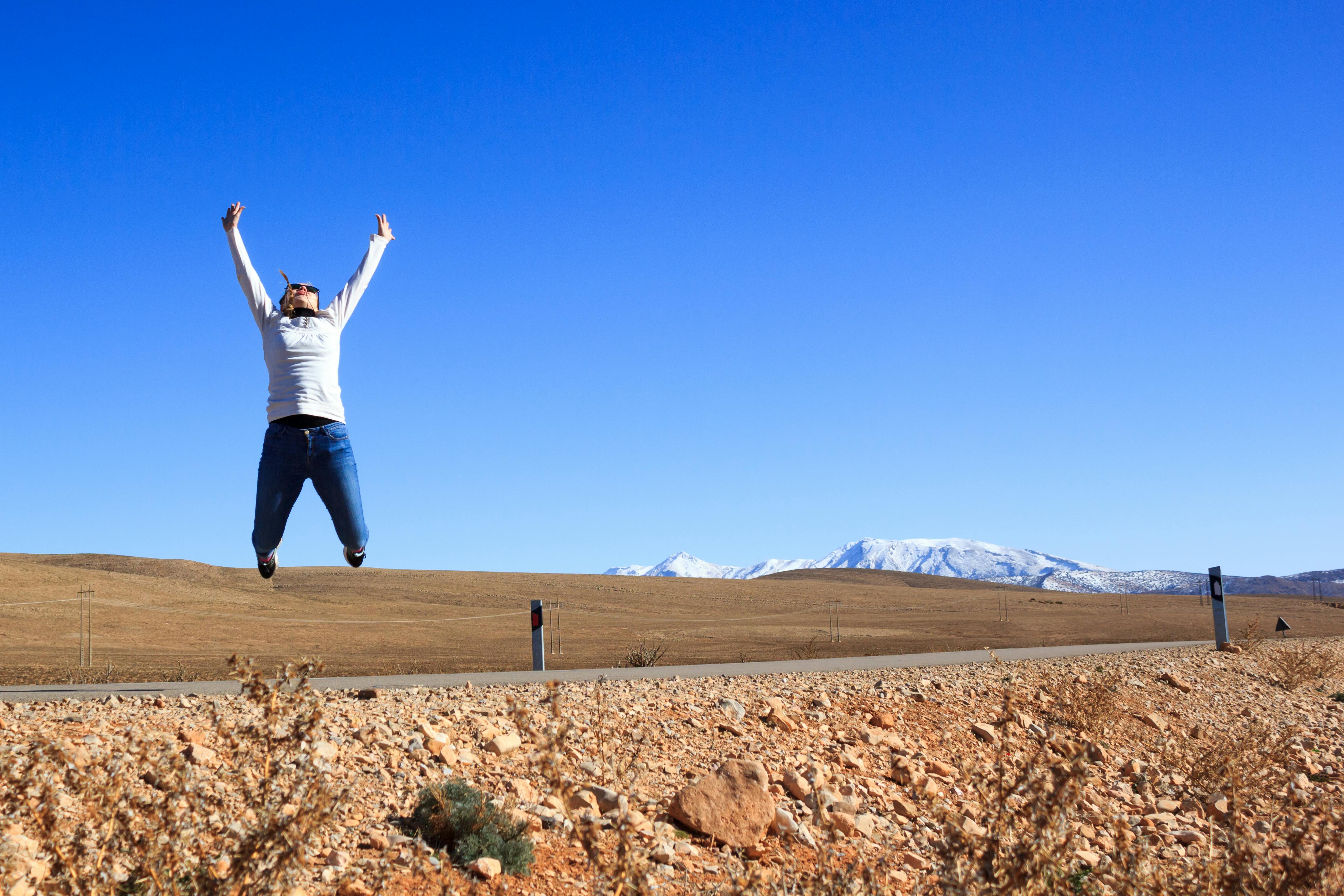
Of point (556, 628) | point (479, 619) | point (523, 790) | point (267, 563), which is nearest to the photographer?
point (267, 563)

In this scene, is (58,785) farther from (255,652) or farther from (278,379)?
(255,652)

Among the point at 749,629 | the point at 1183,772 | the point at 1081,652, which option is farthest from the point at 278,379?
the point at 749,629

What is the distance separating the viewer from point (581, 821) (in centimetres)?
350

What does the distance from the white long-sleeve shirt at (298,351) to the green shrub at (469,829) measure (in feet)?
9.21

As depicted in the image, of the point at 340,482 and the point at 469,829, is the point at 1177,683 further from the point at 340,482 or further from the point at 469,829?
the point at 340,482

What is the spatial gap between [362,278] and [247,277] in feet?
2.05

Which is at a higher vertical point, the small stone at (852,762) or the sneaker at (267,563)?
the sneaker at (267,563)

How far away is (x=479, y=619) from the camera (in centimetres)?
4875

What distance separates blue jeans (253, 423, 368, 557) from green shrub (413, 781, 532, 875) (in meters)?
2.12

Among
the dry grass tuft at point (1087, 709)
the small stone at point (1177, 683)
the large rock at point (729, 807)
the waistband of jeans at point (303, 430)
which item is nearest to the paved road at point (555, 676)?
the small stone at point (1177, 683)

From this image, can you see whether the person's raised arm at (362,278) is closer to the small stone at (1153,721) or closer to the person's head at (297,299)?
the person's head at (297,299)

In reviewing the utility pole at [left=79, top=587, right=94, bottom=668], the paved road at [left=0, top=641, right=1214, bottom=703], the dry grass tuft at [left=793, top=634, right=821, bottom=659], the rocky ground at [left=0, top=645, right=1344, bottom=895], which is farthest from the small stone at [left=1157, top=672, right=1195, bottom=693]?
the utility pole at [left=79, top=587, right=94, bottom=668]

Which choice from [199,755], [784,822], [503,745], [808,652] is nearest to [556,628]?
[808,652]

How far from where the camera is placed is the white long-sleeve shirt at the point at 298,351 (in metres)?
5.39
